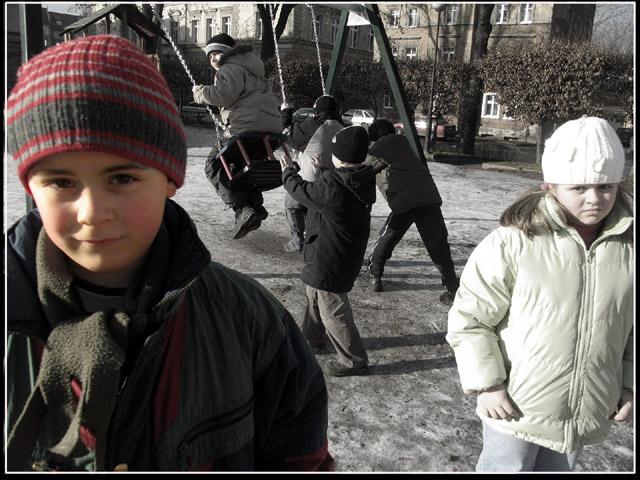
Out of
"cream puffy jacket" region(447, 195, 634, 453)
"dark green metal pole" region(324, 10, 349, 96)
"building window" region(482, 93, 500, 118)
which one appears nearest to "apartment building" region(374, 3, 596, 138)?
"building window" region(482, 93, 500, 118)

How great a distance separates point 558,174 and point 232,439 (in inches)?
56.4

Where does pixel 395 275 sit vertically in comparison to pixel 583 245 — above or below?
below

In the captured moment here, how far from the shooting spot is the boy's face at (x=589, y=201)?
6.19 ft

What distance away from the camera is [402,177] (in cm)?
484

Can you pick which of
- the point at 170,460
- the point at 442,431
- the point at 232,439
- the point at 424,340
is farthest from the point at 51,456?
the point at 424,340

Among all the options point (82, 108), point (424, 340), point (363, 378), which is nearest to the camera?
point (82, 108)

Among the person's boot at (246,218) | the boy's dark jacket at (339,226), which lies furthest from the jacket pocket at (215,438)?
the person's boot at (246,218)

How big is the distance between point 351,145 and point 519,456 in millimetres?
2088

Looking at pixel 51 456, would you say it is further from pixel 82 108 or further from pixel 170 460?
pixel 82 108

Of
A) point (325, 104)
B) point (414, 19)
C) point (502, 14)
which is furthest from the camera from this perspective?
point (414, 19)

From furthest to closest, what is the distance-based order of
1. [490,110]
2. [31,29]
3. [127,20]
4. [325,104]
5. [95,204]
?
[490,110] < [325,104] < [127,20] < [31,29] < [95,204]

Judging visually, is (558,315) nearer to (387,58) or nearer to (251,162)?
(251,162)

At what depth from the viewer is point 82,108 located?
39.2 inches

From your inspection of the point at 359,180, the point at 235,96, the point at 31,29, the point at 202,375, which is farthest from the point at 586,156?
the point at 235,96
